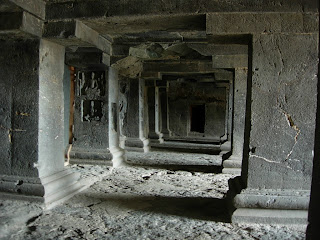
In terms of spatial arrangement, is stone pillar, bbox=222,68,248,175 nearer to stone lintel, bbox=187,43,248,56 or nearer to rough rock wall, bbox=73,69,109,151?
stone lintel, bbox=187,43,248,56

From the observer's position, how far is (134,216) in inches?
132

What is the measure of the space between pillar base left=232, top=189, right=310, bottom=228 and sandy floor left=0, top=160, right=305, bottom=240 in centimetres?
9

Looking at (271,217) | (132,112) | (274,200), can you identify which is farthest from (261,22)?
(132,112)

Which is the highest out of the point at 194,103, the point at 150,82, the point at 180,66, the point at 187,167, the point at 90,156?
the point at 180,66

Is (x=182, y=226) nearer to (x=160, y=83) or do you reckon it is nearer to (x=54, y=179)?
(x=54, y=179)

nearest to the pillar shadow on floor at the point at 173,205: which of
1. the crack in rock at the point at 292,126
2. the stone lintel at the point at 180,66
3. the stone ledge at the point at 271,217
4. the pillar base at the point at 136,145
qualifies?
the stone ledge at the point at 271,217

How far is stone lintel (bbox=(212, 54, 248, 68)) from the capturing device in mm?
5738

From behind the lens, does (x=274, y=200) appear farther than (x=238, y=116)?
No

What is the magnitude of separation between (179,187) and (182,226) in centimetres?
161

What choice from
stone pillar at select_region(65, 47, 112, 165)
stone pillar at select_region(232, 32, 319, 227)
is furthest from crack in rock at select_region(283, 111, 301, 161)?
stone pillar at select_region(65, 47, 112, 165)

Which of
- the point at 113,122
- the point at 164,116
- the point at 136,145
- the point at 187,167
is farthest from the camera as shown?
the point at 164,116

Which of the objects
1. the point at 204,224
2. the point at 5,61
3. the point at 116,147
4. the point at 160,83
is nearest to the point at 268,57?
the point at 204,224

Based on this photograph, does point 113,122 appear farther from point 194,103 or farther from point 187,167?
point 194,103

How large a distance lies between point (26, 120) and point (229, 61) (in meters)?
3.86
